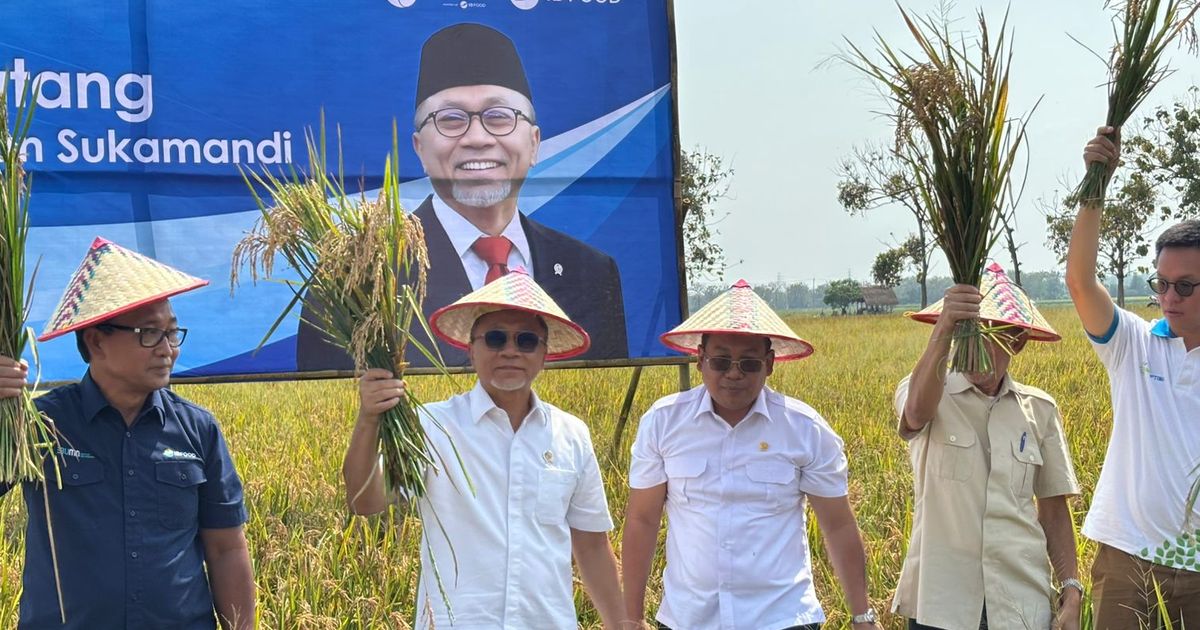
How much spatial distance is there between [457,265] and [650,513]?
3054 mm

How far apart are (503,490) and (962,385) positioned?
1535 millimetres

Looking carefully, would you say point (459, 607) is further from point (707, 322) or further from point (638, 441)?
point (707, 322)

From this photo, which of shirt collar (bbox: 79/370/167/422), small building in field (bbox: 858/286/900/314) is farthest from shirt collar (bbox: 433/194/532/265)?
small building in field (bbox: 858/286/900/314)

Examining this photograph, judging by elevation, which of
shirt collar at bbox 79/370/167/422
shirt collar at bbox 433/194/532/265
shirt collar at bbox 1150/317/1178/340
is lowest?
shirt collar at bbox 79/370/167/422

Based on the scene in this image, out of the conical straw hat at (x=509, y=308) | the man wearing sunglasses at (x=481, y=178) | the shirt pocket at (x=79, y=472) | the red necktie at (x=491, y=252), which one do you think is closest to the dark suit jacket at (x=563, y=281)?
the man wearing sunglasses at (x=481, y=178)

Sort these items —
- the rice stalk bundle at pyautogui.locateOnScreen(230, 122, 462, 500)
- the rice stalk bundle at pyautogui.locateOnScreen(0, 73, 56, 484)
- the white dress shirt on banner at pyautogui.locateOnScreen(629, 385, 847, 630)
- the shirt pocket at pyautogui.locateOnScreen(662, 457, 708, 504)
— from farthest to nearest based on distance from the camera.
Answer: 1. the shirt pocket at pyautogui.locateOnScreen(662, 457, 708, 504)
2. the white dress shirt on banner at pyautogui.locateOnScreen(629, 385, 847, 630)
3. the rice stalk bundle at pyautogui.locateOnScreen(230, 122, 462, 500)
4. the rice stalk bundle at pyautogui.locateOnScreen(0, 73, 56, 484)

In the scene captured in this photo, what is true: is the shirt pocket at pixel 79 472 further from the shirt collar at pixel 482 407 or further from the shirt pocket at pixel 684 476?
the shirt pocket at pixel 684 476

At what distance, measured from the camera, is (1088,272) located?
3.46 meters

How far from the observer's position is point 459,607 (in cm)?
285

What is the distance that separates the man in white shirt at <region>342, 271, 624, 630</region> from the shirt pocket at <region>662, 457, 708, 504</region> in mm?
289

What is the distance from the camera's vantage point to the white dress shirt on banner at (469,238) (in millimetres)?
6098

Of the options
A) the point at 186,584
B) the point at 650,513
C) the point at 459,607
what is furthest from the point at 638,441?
the point at 186,584

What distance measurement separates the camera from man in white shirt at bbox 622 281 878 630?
3.17 metres

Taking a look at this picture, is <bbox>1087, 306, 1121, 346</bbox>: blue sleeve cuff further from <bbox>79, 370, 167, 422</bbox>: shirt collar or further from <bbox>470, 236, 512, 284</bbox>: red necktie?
<bbox>470, 236, 512, 284</bbox>: red necktie
